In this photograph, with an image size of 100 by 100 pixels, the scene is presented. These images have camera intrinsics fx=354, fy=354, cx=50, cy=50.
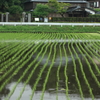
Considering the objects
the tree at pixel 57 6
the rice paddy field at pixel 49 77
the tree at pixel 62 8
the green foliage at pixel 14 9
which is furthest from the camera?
the tree at pixel 62 8

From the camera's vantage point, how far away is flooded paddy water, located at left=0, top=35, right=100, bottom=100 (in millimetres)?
6988

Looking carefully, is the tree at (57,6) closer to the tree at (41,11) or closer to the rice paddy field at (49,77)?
the tree at (41,11)

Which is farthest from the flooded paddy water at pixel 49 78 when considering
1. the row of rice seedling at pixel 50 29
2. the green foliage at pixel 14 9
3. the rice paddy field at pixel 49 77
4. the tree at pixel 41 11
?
the tree at pixel 41 11

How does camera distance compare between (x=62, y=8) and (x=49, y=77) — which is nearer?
(x=49, y=77)

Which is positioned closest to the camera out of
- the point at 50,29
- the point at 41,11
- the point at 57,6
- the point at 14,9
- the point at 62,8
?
the point at 50,29

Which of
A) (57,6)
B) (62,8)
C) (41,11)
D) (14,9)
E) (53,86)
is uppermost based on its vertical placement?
(57,6)

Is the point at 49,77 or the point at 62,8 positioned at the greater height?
the point at 62,8

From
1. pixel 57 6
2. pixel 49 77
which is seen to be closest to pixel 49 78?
pixel 49 77

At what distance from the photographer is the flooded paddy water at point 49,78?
22.9 ft

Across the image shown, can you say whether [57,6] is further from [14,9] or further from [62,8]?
[14,9]

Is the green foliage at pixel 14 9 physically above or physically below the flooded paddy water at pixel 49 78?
above

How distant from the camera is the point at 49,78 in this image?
8.60 metres

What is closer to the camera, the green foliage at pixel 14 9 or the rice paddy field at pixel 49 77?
the rice paddy field at pixel 49 77

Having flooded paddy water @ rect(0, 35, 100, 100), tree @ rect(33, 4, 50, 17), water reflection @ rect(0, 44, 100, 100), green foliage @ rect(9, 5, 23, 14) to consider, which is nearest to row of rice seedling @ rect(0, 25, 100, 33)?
green foliage @ rect(9, 5, 23, 14)
